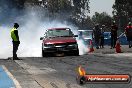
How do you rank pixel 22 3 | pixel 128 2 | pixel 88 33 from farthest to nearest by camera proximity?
pixel 128 2, pixel 22 3, pixel 88 33

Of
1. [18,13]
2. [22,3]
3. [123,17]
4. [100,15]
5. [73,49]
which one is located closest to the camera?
[73,49]

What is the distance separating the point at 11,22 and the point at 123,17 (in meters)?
86.7

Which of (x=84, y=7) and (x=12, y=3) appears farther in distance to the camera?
(x=84, y=7)

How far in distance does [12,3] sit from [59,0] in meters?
75.9

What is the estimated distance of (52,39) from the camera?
81.7ft

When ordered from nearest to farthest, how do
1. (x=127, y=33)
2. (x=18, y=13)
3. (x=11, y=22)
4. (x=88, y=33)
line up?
1. (x=127, y=33)
2. (x=88, y=33)
3. (x=11, y=22)
4. (x=18, y=13)

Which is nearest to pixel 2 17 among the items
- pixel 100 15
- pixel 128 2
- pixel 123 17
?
pixel 128 2

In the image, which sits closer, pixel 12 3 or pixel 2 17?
pixel 2 17

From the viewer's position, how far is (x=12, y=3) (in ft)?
249

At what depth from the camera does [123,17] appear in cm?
14588

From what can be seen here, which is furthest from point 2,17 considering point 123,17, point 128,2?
point 123,17

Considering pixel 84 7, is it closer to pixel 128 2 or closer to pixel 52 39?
pixel 128 2

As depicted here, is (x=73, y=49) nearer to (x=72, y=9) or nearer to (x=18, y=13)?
(x=18, y=13)

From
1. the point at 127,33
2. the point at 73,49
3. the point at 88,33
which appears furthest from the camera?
the point at 88,33
